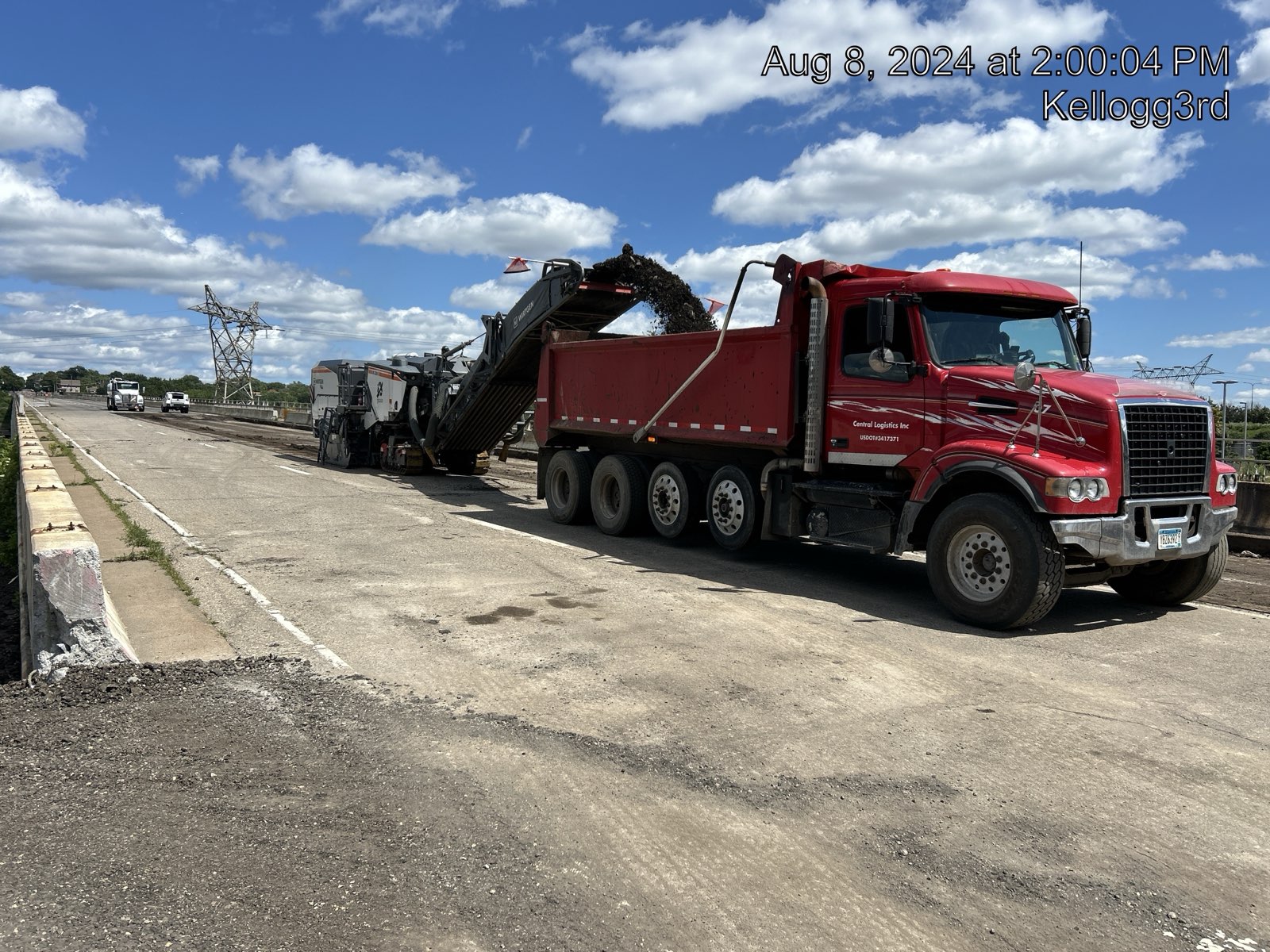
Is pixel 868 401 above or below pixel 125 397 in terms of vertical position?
Answer: below

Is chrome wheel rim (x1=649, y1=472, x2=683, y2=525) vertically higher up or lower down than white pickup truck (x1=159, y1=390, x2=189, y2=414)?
lower down

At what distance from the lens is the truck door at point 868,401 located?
8.38 metres

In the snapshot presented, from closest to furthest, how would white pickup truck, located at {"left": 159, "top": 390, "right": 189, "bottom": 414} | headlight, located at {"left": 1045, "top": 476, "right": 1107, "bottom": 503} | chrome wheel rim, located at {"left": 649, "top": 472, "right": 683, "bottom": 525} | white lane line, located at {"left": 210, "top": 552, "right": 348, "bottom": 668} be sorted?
white lane line, located at {"left": 210, "top": 552, "right": 348, "bottom": 668} → headlight, located at {"left": 1045, "top": 476, "right": 1107, "bottom": 503} → chrome wheel rim, located at {"left": 649, "top": 472, "right": 683, "bottom": 525} → white pickup truck, located at {"left": 159, "top": 390, "right": 189, "bottom": 414}

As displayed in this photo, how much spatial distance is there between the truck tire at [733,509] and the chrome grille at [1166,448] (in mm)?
3659

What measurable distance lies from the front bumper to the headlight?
0.58 feet

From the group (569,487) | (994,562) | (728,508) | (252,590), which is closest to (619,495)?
(569,487)

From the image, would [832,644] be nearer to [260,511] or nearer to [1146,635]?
[1146,635]

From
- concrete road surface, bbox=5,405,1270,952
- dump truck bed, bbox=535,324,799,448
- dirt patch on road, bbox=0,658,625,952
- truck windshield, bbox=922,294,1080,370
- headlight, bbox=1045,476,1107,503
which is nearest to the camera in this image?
dirt patch on road, bbox=0,658,625,952

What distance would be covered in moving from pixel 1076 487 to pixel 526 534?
22.6ft

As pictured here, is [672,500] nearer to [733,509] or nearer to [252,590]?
[733,509]

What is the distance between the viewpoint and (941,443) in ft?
26.8

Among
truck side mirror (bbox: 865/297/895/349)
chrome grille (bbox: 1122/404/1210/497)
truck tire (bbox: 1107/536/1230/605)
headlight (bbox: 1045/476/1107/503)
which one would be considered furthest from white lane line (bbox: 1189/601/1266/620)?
truck side mirror (bbox: 865/297/895/349)

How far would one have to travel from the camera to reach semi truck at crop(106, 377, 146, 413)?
71500 millimetres

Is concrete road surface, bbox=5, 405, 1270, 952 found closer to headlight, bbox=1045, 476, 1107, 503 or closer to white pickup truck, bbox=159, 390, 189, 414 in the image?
headlight, bbox=1045, 476, 1107, 503
